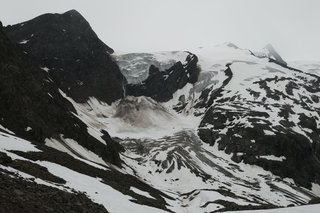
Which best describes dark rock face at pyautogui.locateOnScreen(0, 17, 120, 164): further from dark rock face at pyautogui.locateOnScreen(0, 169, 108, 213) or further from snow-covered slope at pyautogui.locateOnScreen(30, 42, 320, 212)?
dark rock face at pyautogui.locateOnScreen(0, 169, 108, 213)

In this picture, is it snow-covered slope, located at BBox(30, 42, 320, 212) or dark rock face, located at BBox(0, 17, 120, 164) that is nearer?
dark rock face, located at BBox(0, 17, 120, 164)

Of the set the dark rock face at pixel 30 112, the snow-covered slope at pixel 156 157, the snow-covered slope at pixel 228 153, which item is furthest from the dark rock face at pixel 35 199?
the snow-covered slope at pixel 228 153

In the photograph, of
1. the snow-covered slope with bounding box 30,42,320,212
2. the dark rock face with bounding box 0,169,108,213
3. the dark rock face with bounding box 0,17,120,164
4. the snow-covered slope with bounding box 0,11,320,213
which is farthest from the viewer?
the snow-covered slope with bounding box 30,42,320,212

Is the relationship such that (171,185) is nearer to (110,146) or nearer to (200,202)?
(110,146)

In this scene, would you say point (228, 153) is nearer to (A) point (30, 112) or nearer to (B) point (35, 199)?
(A) point (30, 112)

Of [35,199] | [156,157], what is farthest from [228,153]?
[35,199]

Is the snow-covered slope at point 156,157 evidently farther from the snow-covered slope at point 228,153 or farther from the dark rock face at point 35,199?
the snow-covered slope at point 228,153

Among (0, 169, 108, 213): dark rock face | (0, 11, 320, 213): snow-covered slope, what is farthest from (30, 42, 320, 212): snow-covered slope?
(0, 169, 108, 213): dark rock face

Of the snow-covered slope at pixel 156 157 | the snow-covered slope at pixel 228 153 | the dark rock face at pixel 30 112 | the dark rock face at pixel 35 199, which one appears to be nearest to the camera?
the dark rock face at pixel 35 199
